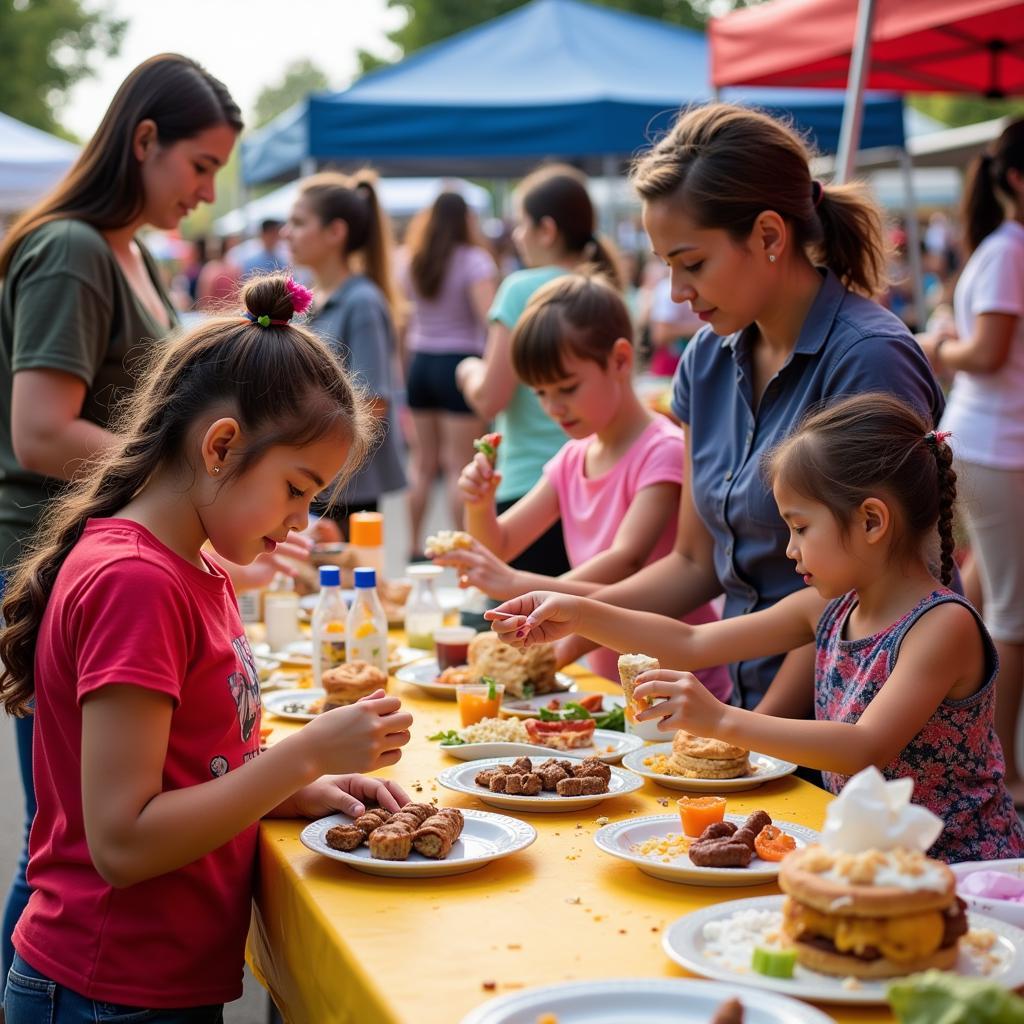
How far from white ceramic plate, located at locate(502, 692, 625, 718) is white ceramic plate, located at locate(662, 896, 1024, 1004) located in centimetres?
119

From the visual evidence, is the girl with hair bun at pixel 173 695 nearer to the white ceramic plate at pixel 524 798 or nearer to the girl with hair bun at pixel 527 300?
the white ceramic plate at pixel 524 798

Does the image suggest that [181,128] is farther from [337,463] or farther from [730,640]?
[730,640]

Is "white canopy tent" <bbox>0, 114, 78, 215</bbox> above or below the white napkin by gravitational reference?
above

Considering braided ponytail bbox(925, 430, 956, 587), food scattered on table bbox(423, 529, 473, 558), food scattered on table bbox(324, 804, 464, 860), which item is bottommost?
food scattered on table bbox(324, 804, 464, 860)

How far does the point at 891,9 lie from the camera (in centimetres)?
542

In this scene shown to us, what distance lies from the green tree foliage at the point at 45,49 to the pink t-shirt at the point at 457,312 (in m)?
23.2

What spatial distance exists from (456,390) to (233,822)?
7390 millimetres

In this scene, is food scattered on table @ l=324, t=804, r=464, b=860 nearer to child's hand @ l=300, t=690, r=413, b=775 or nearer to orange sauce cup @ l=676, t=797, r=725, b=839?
child's hand @ l=300, t=690, r=413, b=775

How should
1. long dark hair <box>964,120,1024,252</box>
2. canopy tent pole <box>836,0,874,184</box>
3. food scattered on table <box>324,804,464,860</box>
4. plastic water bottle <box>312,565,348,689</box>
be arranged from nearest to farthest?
1. food scattered on table <box>324,804,464,860</box>
2. plastic water bottle <box>312,565,348,689</box>
3. canopy tent pole <box>836,0,874,184</box>
4. long dark hair <box>964,120,1024,252</box>

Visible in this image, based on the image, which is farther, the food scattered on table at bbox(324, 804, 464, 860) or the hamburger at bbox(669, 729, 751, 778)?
the hamburger at bbox(669, 729, 751, 778)

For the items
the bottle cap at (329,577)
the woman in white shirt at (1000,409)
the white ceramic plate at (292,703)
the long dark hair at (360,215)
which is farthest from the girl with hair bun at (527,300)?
the white ceramic plate at (292,703)

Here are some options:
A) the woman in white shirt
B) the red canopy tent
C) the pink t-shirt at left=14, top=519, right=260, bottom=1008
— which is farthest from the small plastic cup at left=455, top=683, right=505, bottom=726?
the red canopy tent

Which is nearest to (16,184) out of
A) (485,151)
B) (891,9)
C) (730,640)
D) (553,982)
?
(485,151)

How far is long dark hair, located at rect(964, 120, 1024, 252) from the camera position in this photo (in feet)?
15.8
